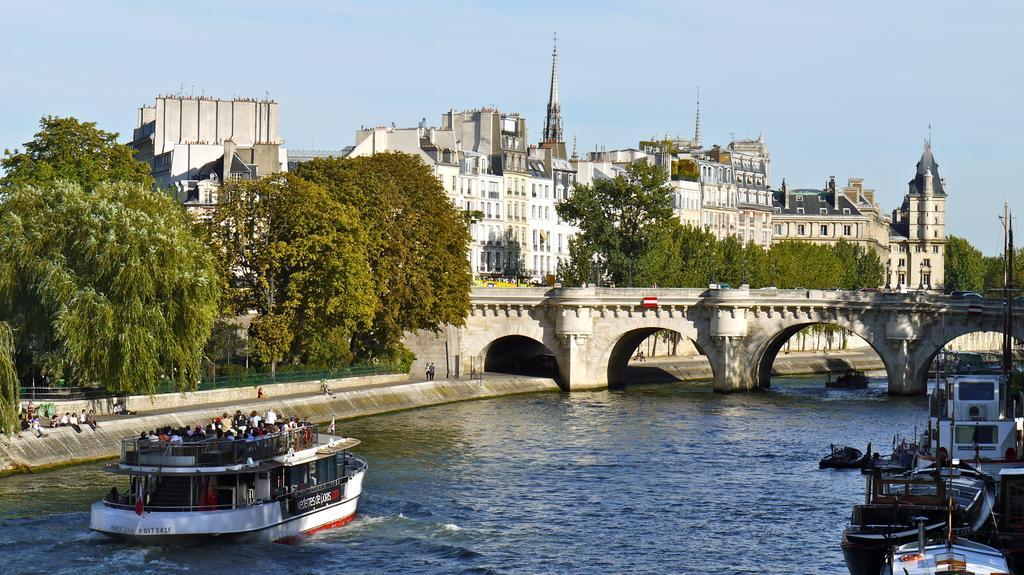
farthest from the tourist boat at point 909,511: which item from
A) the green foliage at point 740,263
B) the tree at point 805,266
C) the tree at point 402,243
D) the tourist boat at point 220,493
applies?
the tree at point 805,266


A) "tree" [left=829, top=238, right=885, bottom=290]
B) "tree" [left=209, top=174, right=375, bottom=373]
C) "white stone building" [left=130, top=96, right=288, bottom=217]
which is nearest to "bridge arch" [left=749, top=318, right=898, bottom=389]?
"tree" [left=209, top=174, right=375, bottom=373]

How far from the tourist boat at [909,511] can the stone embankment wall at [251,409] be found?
2880cm

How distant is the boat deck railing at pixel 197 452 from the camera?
47.8 m

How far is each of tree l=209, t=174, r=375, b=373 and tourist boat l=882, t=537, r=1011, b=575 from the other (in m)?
45.7

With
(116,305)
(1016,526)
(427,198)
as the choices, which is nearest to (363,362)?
(427,198)

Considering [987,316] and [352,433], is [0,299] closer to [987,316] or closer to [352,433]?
[352,433]

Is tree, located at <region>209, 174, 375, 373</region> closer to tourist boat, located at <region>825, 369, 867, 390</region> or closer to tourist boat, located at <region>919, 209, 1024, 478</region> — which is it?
tourist boat, located at <region>919, 209, 1024, 478</region>

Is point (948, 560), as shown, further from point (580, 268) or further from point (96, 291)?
point (580, 268)

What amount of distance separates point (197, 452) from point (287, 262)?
110 feet

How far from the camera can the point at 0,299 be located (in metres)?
65.2

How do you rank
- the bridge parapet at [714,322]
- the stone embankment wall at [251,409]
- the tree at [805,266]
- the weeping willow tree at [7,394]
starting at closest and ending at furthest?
the weeping willow tree at [7,394] < the stone embankment wall at [251,409] < the bridge parapet at [714,322] < the tree at [805,266]

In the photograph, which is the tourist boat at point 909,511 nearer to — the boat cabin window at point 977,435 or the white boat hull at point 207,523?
the boat cabin window at point 977,435

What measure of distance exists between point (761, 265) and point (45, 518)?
10017 centimetres

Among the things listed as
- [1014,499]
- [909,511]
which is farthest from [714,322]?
[1014,499]
